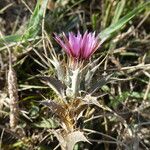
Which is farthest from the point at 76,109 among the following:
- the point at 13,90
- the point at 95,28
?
the point at 95,28

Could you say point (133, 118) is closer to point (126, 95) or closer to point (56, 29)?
point (126, 95)

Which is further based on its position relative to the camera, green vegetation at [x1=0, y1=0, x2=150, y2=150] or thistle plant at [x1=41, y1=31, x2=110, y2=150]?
green vegetation at [x1=0, y1=0, x2=150, y2=150]

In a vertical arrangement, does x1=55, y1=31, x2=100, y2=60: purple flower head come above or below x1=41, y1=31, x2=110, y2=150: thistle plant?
above

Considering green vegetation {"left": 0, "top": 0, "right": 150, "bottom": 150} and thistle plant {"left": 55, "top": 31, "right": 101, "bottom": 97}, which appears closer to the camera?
thistle plant {"left": 55, "top": 31, "right": 101, "bottom": 97}

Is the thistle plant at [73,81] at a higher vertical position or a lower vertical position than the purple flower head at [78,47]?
lower

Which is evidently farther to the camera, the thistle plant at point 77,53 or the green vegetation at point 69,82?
the green vegetation at point 69,82

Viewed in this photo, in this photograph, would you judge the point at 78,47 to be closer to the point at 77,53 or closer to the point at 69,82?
the point at 77,53

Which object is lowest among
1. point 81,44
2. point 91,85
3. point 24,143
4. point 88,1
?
point 24,143

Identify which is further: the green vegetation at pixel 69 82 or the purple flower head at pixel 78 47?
the green vegetation at pixel 69 82

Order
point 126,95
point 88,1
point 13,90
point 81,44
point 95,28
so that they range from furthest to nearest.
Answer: point 88,1 → point 95,28 → point 126,95 → point 13,90 → point 81,44

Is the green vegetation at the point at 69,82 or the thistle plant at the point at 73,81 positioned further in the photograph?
the green vegetation at the point at 69,82

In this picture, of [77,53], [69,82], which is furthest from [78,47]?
[69,82]
